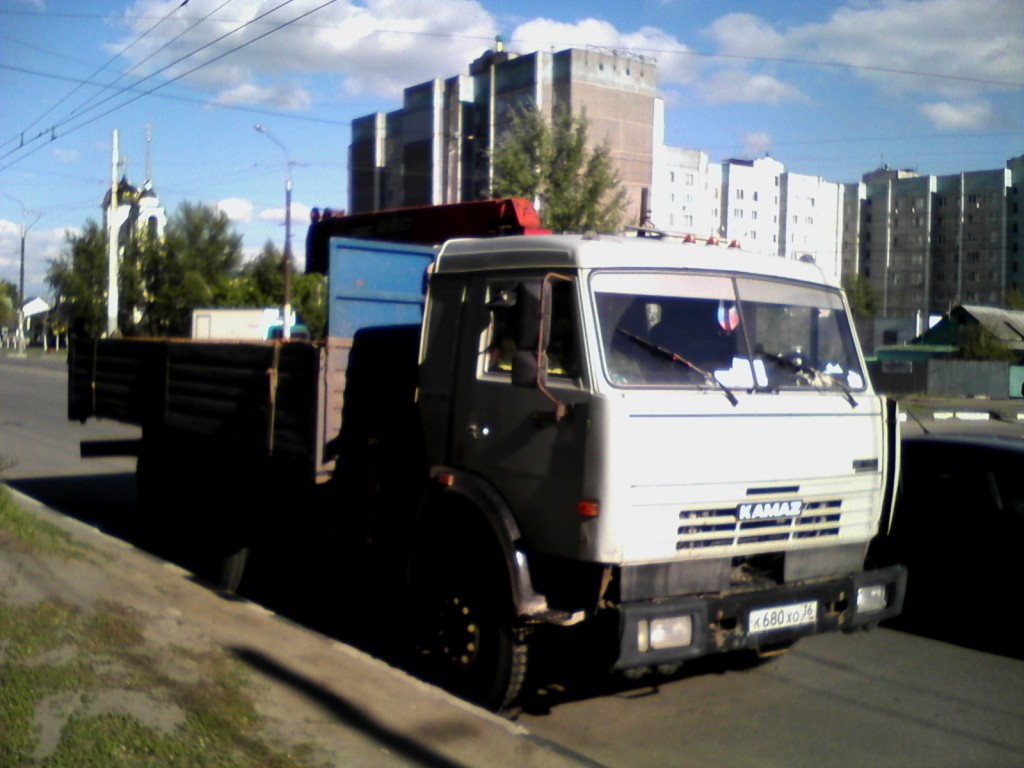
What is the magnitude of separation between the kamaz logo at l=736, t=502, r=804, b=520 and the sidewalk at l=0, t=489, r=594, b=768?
132cm

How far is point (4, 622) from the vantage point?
5.61 m

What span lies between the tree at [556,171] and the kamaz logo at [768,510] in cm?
2031

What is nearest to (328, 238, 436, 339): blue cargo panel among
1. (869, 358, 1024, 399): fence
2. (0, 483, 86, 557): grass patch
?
→ (0, 483, 86, 557): grass patch

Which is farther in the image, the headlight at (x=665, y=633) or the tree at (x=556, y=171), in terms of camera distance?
the tree at (x=556, y=171)

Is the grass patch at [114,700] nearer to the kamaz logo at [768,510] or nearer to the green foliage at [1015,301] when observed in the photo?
the kamaz logo at [768,510]

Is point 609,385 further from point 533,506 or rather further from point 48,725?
point 48,725

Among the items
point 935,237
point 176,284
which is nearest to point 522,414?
point 176,284

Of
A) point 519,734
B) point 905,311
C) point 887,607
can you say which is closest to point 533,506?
point 519,734

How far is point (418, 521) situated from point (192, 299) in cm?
3762

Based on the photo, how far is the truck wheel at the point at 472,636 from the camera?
5.20m

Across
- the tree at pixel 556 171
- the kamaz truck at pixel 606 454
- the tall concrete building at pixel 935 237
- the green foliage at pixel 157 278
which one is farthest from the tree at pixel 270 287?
the tall concrete building at pixel 935 237

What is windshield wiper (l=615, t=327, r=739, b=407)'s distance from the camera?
503cm

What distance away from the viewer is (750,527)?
5008 mm

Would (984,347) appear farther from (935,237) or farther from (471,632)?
(935,237)
